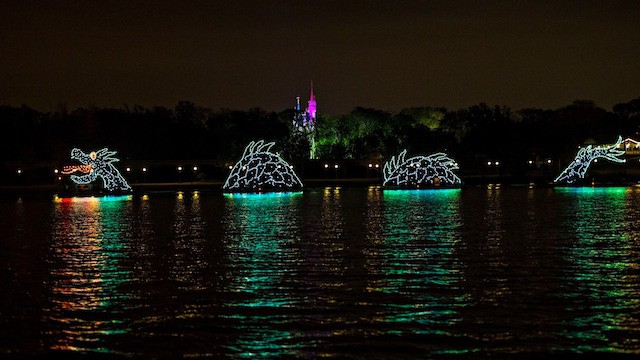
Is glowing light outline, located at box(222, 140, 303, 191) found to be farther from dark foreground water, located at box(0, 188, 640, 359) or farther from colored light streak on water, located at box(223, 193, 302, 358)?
dark foreground water, located at box(0, 188, 640, 359)

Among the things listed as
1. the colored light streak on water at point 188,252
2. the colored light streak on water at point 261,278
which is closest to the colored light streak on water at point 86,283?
the colored light streak on water at point 188,252

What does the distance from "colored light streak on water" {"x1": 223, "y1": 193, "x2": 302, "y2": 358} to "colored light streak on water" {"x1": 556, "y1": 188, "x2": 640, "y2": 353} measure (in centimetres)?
469

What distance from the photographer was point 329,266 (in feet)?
71.3

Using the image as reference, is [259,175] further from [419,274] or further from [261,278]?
[419,274]

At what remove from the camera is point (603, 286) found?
59.3 ft

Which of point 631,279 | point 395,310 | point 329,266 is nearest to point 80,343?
point 395,310

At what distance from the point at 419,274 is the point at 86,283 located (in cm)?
748

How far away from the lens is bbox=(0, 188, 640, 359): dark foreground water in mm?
13531

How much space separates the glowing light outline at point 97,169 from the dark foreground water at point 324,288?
85.6 feet

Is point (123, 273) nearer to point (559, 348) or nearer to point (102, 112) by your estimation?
point (559, 348)

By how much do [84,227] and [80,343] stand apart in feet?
70.3

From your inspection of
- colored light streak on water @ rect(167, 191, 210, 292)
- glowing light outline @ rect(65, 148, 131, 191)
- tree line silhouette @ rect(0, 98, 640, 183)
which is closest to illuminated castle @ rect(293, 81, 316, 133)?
tree line silhouette @ rect(0, 98, 640, 183)

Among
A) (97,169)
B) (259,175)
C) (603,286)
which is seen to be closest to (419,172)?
(259,175)

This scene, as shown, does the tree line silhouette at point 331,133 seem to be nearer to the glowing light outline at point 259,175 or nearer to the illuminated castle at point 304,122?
the illuminated castle at point 304,122
